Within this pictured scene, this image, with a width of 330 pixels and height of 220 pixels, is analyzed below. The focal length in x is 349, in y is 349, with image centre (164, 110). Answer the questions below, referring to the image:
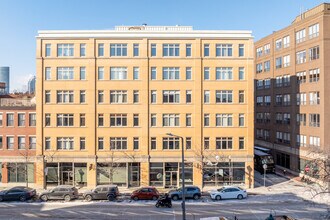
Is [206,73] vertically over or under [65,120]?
over

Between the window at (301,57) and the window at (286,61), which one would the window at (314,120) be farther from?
the window at (286,61)

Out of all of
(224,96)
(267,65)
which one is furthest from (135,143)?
(267,65)

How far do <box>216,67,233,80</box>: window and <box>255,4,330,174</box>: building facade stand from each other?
14.5 meters

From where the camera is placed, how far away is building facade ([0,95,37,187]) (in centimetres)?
4847

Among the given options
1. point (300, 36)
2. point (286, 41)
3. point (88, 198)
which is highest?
point (286, 41)

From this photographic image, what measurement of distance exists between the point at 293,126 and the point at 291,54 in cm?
1249

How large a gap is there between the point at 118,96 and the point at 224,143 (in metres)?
15.9

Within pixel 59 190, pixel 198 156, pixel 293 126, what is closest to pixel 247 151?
pixel 198 156

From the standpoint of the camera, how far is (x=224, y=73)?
47938 mm

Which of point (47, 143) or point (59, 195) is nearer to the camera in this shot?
point (59, 195)

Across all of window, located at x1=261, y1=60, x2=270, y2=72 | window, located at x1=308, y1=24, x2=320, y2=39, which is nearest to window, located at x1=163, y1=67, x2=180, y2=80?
window, located at x1=308, y1=24, x2=320, y2=39

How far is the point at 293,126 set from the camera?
59344 millimetres

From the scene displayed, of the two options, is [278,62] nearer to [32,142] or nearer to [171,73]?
[171,73]

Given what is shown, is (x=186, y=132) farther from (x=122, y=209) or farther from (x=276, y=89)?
(x=276, y=89)
